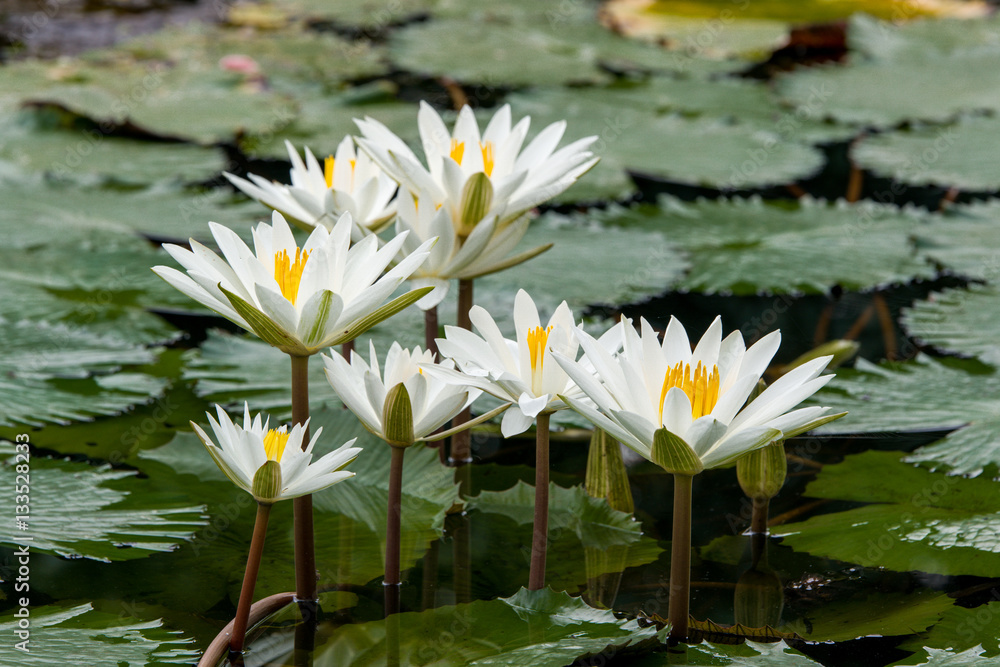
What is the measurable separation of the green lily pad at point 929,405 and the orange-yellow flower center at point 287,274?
1026 millimetres

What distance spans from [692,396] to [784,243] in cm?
146

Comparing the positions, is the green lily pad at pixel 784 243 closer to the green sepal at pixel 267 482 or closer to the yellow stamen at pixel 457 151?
the yellow stamen at pixel 457 151

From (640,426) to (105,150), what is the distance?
102 inches

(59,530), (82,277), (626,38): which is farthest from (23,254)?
(626,38)

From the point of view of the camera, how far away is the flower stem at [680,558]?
0.96m

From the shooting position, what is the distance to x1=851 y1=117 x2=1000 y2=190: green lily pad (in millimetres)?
2580

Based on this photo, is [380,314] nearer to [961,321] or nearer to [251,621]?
[251,621]

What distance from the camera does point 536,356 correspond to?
1013 mm

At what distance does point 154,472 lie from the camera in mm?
1409

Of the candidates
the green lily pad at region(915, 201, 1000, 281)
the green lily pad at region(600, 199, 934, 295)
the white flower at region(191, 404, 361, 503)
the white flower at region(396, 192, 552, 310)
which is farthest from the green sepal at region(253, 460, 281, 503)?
the green lily pad at region(915, 201, 1000, 281)

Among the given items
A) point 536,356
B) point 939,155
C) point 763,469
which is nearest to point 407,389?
point 536,356

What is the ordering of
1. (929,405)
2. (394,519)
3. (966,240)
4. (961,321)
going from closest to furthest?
(394,519), (929,405), (961,321), (966,240)

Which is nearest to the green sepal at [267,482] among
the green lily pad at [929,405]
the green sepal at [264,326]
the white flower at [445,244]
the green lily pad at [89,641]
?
the green sepal at [264,326]

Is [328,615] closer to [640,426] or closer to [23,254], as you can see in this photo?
[640,426]
